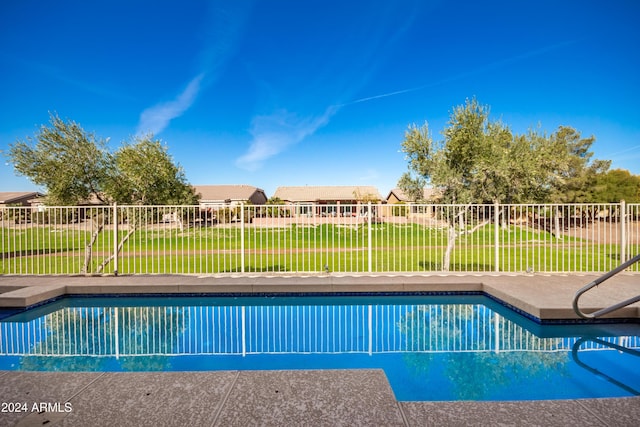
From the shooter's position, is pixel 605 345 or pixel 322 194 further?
pixel 322 194

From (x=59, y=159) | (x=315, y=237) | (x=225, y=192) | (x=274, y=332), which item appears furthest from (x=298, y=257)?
(x=225, y=192)

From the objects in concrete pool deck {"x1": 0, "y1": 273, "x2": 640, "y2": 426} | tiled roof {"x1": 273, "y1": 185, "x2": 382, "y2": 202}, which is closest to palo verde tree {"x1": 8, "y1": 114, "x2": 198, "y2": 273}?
concrete pool deck {"x1": 0, "y1": 273, "x2": 640, "y2": 426}

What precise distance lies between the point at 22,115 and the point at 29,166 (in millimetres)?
12720

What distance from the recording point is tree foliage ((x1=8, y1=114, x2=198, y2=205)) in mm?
8344

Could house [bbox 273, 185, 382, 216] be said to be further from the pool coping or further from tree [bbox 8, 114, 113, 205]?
the pool coping

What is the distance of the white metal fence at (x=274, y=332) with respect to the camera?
4434mm

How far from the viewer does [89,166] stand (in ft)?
28.4

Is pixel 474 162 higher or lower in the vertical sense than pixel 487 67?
lower

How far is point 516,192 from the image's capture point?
30.1ft

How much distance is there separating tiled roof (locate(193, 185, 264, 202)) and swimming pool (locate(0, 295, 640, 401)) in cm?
4805

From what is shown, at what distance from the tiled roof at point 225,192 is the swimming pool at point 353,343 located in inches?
1892

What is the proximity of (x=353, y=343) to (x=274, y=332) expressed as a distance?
4.14 ft

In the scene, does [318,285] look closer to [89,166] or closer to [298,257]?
[89,166]

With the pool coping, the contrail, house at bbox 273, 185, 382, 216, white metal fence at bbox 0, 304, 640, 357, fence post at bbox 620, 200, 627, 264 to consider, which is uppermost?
the contrail
